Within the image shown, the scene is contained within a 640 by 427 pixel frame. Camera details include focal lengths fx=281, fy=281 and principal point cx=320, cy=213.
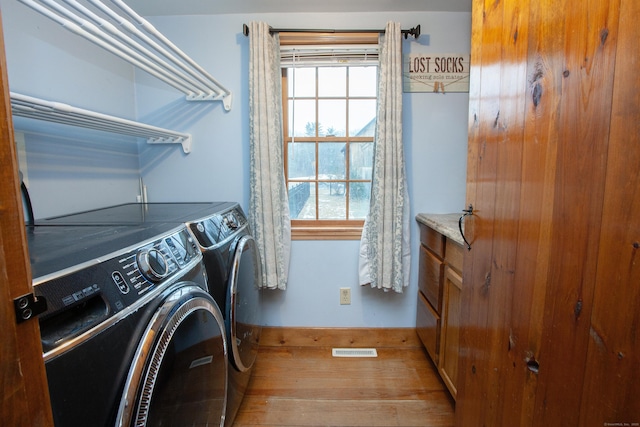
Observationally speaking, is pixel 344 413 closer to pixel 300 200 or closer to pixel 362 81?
pixel 300 200

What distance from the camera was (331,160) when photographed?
187cm

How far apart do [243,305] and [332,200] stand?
3.12ft

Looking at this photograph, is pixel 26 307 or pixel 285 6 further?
pixel 285 6

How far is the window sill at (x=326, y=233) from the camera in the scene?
184 centimetres

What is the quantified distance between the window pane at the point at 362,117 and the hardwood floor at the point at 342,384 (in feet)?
4.35

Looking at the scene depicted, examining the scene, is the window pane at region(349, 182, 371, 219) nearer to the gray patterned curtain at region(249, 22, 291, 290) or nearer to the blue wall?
the blue wall

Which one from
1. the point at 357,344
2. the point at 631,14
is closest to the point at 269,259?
the point at 357,344

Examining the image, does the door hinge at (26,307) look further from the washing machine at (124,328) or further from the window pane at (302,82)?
the window pane at (302,82)

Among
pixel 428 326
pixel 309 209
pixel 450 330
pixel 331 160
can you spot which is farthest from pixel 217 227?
pixel 428 326

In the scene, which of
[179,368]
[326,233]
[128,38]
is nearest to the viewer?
[179,368]

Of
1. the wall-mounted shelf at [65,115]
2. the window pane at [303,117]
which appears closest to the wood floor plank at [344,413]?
the wall-mounted shelf at [65,115]

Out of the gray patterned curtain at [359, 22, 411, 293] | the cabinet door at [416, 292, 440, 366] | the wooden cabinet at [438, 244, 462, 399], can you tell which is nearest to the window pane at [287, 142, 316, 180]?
the gray patterned curtain at [359, 22, 411, 293]

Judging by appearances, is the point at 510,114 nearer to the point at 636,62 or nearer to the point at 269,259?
the point at 636,62

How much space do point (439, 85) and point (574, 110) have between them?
4.42 ft
